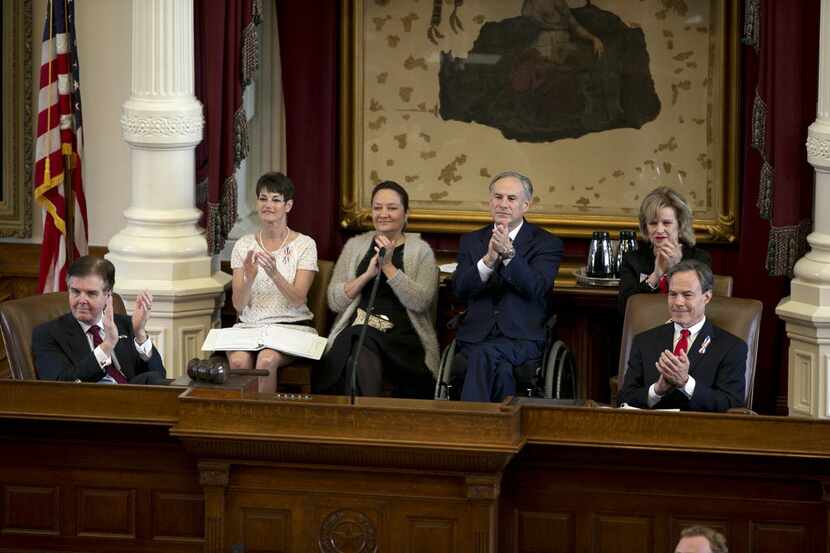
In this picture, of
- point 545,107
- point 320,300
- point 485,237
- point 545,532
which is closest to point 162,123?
point 320,300

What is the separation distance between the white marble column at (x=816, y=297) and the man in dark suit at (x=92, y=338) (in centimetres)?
287

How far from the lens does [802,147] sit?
26.3 ft

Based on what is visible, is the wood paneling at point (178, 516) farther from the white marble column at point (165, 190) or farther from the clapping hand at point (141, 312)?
the white marble column at point (165, 190)

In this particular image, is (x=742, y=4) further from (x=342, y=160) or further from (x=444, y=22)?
(x=342, y=160)

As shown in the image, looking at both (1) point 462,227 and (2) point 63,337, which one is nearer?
(2) point 63,337

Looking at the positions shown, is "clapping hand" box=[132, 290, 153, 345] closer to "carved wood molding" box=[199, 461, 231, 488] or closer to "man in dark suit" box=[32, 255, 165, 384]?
"man in dark suit" box=[32, 255, 165, 384]

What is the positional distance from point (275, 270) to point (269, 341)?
12.7 inches

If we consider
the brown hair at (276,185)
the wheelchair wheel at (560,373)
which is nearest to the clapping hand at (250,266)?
the brown hair at (276,185)

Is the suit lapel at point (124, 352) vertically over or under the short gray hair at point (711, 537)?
over

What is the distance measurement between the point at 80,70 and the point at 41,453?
3072 mm

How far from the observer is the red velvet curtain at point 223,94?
27.3 ft

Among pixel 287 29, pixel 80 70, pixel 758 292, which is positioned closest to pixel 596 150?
pixel 758 292

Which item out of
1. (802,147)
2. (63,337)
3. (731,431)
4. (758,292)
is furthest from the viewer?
(758,292)

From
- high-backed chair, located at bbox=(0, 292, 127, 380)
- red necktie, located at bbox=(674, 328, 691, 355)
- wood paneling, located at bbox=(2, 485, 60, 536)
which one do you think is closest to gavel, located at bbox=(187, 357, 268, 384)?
wood paneling, located at bbox=(2, 485, 60, 536)
